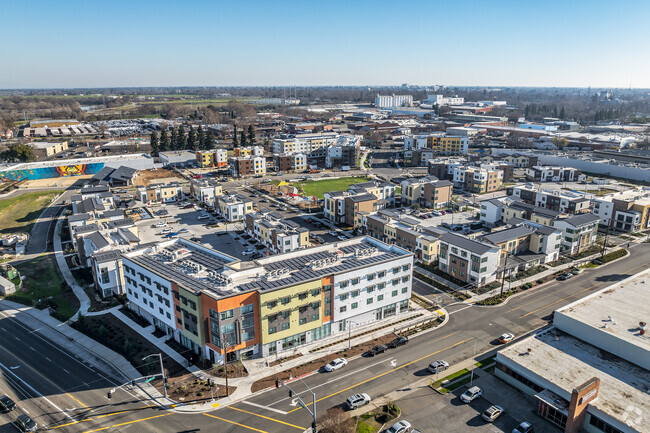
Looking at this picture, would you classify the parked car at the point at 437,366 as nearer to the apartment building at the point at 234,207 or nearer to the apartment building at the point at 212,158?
the apartment building at the point at 234,207

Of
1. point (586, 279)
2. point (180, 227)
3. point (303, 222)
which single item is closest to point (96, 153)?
point (180, 227)

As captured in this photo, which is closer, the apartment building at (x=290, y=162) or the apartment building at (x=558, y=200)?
the apartment building at (x=558, y=200)

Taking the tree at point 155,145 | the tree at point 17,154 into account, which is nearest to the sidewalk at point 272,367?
the tree at point 155,145

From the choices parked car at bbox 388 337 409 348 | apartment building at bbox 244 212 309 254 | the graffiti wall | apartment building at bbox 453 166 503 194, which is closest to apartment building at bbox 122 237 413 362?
parked car at bbox 388 337 409 348

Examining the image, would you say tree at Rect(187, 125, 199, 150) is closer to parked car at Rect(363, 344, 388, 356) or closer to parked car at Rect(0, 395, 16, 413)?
parked car at Rect(0, 395, 16, 413)

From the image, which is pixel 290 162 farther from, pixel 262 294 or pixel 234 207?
pixel 262 294

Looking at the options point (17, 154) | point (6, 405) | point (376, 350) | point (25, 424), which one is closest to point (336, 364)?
point (376, 350)
